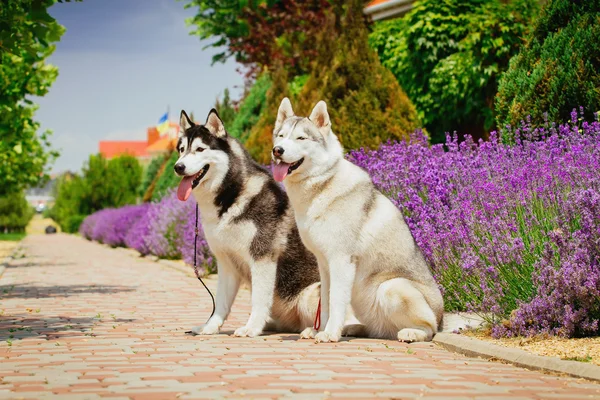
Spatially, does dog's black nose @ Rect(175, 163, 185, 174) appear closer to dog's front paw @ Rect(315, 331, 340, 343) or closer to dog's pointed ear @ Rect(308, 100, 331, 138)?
dog's pointed ear @ Rect(308, 100, 331, 138)

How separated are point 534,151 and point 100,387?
5.61 m

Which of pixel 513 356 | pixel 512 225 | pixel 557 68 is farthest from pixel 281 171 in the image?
pixel 557 68

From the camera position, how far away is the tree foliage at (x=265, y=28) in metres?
27.0

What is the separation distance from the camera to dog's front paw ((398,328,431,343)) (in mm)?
7172

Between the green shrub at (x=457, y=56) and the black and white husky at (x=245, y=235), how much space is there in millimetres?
10594

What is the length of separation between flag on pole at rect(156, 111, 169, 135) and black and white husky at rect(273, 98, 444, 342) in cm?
6303

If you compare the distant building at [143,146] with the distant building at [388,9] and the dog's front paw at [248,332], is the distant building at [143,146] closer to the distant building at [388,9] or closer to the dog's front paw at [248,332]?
the distant building at [388,9]

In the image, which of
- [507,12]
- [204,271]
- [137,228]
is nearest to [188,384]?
[204,271]

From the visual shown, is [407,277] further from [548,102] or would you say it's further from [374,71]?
[374,71]

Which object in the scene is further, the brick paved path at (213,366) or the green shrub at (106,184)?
the green shrub at (106,184)

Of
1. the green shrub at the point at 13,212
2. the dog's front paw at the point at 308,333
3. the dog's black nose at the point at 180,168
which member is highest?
the dog's black nose at the point at 180,168

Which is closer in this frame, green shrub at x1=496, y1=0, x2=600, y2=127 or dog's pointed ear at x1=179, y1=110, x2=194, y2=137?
dog's pointed ear at x1=179, y1=110, x2=194, y2=137

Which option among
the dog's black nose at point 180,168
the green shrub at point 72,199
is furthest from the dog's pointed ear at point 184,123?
the green shrub at point 72,199

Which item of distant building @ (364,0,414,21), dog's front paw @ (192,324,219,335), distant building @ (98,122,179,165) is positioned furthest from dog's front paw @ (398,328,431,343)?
distant building @ (98,122,179,165)
